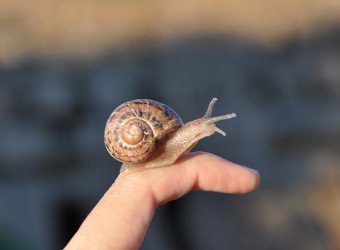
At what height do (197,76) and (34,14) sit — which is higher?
(34,14)

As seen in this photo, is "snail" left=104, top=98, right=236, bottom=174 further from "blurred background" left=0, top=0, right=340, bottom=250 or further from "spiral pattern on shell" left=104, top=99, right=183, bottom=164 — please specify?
"blurred background" left=0, top=0, right=340, bottom=250

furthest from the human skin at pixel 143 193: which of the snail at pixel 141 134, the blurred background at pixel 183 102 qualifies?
the blurred background at pixel 183 102

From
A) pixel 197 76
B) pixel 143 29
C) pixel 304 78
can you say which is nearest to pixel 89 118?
pixel 197 76

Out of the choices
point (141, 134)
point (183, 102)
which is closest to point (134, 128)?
point (141, 134)

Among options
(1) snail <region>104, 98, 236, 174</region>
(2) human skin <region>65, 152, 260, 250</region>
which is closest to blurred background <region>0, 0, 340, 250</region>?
(1) snail <region>104, 98, 236, 174</region>

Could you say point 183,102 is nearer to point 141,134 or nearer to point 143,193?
point 141,134

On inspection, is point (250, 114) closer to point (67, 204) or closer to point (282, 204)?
point (282, 204)

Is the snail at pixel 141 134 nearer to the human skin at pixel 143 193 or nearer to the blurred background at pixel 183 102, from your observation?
the human skin at pixel 143 193
